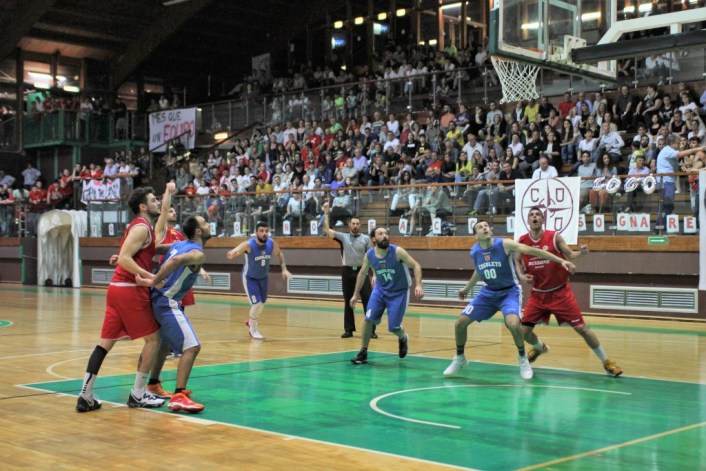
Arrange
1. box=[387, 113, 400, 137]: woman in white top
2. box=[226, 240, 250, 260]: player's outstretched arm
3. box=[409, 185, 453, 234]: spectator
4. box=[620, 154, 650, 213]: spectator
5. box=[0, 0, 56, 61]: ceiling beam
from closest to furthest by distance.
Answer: box=[226, 240, 250, 260]: player's outstretched arm < box=[620, 154, 650, 213]: spectator < box=[409, 185, 453, 234]: spectator < box=[387, 113, 400, 137]: woman in white top < box=[0, 0, 56, 61]: ceiling beam

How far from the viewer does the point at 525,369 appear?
1123cm

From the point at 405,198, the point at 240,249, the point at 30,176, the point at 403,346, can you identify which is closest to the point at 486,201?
the point at 405,198

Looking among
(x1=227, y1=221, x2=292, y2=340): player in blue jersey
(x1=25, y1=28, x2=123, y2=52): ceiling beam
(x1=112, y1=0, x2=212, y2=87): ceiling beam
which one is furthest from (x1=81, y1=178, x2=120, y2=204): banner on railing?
(x1=227, y1=221, x2=292, y2=340): player in blue jersey

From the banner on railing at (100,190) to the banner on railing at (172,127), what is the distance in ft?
18.6

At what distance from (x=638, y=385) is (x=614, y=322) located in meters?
8.35

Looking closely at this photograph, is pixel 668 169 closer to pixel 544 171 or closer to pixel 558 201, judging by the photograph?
pixel 558 201

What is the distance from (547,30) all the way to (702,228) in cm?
742

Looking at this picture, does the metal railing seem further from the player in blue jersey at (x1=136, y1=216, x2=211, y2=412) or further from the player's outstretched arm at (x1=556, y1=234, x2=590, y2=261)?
the player in blue jersey at (x1=136, y1=216, x2=211, y2=412)

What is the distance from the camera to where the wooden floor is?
7090mm

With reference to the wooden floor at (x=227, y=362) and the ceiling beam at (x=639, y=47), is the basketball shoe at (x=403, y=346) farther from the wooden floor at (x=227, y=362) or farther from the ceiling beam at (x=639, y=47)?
the ceiling beam at (x=639, y=47)

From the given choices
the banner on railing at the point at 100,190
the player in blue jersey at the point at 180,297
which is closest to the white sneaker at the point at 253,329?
the player in blue jersey at the point at 180,297

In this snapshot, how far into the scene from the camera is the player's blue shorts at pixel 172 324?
9039 millimetres

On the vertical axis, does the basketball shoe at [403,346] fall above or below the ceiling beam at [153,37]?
below

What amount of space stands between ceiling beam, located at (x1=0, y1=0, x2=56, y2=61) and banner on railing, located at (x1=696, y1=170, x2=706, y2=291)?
2777cm
